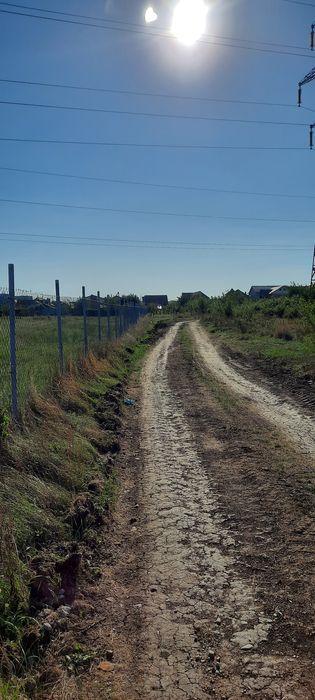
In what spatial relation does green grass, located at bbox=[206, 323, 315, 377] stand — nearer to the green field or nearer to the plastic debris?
the plastic debris

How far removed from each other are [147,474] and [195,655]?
3297 millimetres

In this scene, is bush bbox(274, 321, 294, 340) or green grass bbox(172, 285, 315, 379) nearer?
green grass bbox(172, 285, 315, 379)

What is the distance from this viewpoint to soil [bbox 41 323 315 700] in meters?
2.89

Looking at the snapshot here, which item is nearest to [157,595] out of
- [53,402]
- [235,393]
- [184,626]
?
[184,626]

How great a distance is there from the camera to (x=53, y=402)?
824cm

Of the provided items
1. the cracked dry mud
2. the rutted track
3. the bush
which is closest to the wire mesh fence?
the cracked dry mud

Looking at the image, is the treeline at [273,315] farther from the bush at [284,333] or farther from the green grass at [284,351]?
the green grass at [284,351]

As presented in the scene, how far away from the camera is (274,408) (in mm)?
10016

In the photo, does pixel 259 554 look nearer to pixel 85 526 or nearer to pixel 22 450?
pixel 85 526

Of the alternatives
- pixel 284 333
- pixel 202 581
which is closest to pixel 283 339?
pixel 284 333

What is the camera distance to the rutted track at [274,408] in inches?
301

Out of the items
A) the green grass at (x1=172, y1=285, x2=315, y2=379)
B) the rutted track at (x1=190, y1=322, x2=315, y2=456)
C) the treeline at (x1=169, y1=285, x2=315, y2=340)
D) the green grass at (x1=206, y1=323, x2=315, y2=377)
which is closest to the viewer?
the rutted track at (x1=190, y1=322, x2=315, y2=456)

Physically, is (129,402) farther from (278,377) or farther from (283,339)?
(283,339)

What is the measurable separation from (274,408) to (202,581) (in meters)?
6.45
